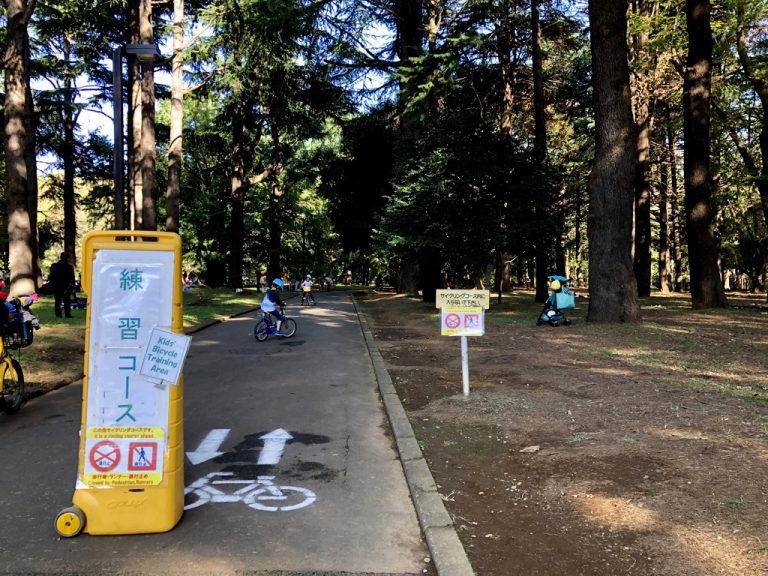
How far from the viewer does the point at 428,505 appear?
450cm

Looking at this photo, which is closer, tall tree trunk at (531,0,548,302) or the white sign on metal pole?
the white sign on metal pole

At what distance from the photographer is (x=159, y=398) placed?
4055 millimetres

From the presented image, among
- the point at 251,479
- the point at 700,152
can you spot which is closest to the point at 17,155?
the point at 251,479

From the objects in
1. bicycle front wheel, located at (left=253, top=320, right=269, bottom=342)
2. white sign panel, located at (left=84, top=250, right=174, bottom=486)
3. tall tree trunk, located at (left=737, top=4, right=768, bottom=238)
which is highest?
tall tree trunk, located at (left=737, top=4, right=768, bottom=238)

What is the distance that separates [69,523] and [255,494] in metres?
1.40

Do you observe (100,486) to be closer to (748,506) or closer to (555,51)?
(748,506)

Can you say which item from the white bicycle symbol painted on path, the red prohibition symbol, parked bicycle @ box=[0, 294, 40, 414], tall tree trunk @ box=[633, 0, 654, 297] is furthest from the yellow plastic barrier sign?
tall tree trunk @ box=[633, 0, 654, 297]

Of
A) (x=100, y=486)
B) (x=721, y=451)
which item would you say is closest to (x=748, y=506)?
(x=721, y=451)

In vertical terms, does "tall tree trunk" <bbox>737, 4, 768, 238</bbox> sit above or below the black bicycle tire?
above

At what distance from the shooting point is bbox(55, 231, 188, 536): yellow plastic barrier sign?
398 centimetres

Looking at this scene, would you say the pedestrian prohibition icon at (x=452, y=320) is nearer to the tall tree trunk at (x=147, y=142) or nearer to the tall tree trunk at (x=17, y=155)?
the tall tree trunk at (x=17, y=155)

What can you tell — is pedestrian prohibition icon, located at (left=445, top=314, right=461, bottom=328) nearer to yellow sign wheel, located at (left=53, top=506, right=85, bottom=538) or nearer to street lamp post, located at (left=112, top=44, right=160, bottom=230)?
yellow sign wheel, located at (left=53, top=506, right=85, bottom=538)

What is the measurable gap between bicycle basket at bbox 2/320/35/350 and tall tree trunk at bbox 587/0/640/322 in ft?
43.1

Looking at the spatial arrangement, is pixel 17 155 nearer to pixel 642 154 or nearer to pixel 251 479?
pixel 251 479
